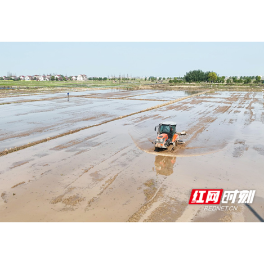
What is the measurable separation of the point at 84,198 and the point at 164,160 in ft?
18.3

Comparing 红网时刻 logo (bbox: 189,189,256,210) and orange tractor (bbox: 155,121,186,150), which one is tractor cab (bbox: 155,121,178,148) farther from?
红网时刻 logo (bbox: 189,189,256,210)

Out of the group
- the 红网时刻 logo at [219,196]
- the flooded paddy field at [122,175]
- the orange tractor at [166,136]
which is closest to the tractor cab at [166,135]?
the orange tractor at [166,136]

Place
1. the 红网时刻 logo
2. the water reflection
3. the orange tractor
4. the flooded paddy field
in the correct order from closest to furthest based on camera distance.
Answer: the flooded paddy field → the 红网时刻 logo → the water reflection → the orange tractor

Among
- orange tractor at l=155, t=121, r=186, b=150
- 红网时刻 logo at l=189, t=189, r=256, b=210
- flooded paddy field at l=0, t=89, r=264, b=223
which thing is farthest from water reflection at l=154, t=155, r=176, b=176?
红网时刻 logo at l=189, t=189, r=256, b=210

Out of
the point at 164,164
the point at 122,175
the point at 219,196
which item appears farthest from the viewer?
the point at 164,164

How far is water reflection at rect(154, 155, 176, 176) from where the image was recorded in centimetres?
1128

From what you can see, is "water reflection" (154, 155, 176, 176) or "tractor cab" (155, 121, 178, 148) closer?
"water reflection" (154, 155, 176, 176)

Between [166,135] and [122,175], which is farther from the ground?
[166,135]

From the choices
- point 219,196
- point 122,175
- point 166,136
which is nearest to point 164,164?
point 166,136

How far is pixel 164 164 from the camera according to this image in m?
12.2

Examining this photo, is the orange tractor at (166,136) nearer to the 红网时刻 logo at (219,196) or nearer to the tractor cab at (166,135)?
the tractor cab at (166,135)

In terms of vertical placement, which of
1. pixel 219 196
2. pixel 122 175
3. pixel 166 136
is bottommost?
pixel 122 175

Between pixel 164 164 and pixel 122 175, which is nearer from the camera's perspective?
pixel 122 175

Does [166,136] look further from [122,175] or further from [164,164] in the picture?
[122,175]
